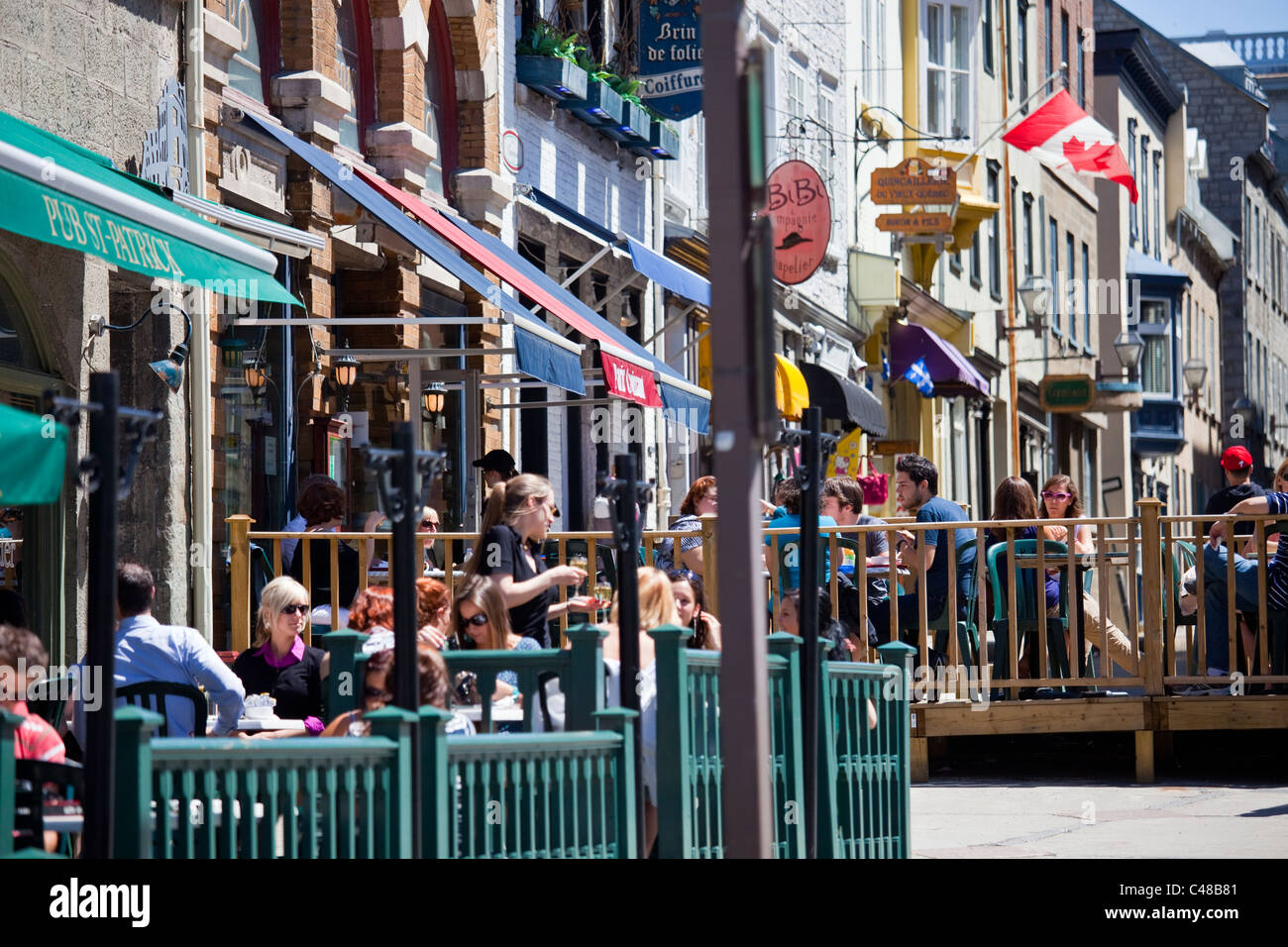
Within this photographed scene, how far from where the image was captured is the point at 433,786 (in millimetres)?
5078

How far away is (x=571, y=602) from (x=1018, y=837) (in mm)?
2538

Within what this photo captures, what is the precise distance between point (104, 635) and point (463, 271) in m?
8.75

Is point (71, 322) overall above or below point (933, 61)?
below

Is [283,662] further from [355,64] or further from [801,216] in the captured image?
[801,216]

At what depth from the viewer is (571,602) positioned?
888 cm

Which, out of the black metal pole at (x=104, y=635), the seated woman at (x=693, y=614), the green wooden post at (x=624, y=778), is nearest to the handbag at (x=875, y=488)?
the seated woman at (x=693, y=614)

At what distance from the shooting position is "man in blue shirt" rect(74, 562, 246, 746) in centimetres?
857

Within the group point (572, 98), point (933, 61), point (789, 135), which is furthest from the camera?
point (933, 61)

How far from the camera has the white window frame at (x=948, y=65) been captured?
3219 centimetres

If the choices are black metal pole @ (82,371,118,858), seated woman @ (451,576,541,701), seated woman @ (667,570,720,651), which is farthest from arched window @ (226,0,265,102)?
black metal pole @ (82,371,118,858)

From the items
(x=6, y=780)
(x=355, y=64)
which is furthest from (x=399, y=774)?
(x=355, y=64)
